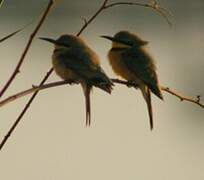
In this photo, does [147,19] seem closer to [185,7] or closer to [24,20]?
[185,7]

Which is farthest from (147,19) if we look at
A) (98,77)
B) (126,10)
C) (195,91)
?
(98,77)

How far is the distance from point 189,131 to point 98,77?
14.7 ft

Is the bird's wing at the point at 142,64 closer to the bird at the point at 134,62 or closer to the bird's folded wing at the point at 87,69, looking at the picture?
the bird at the point at 134,62

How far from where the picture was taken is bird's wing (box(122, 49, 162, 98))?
1981 mm

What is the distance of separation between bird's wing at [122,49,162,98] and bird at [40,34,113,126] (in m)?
0.12

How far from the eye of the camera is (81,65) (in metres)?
1.89

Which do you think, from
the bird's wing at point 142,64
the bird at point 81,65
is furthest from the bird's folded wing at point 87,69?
the bird's wing at point 142,64

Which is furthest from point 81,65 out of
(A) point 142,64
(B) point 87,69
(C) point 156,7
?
(C) point 156,7

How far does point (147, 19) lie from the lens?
8.77 m

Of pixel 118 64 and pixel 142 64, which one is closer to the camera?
pixel 142 64

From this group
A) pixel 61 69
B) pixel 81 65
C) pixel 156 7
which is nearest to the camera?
pixel 156 7

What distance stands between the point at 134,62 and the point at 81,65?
237 mm

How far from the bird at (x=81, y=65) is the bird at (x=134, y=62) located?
0.26ft

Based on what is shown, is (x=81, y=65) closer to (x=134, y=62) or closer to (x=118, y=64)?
(x=134, y=62)
